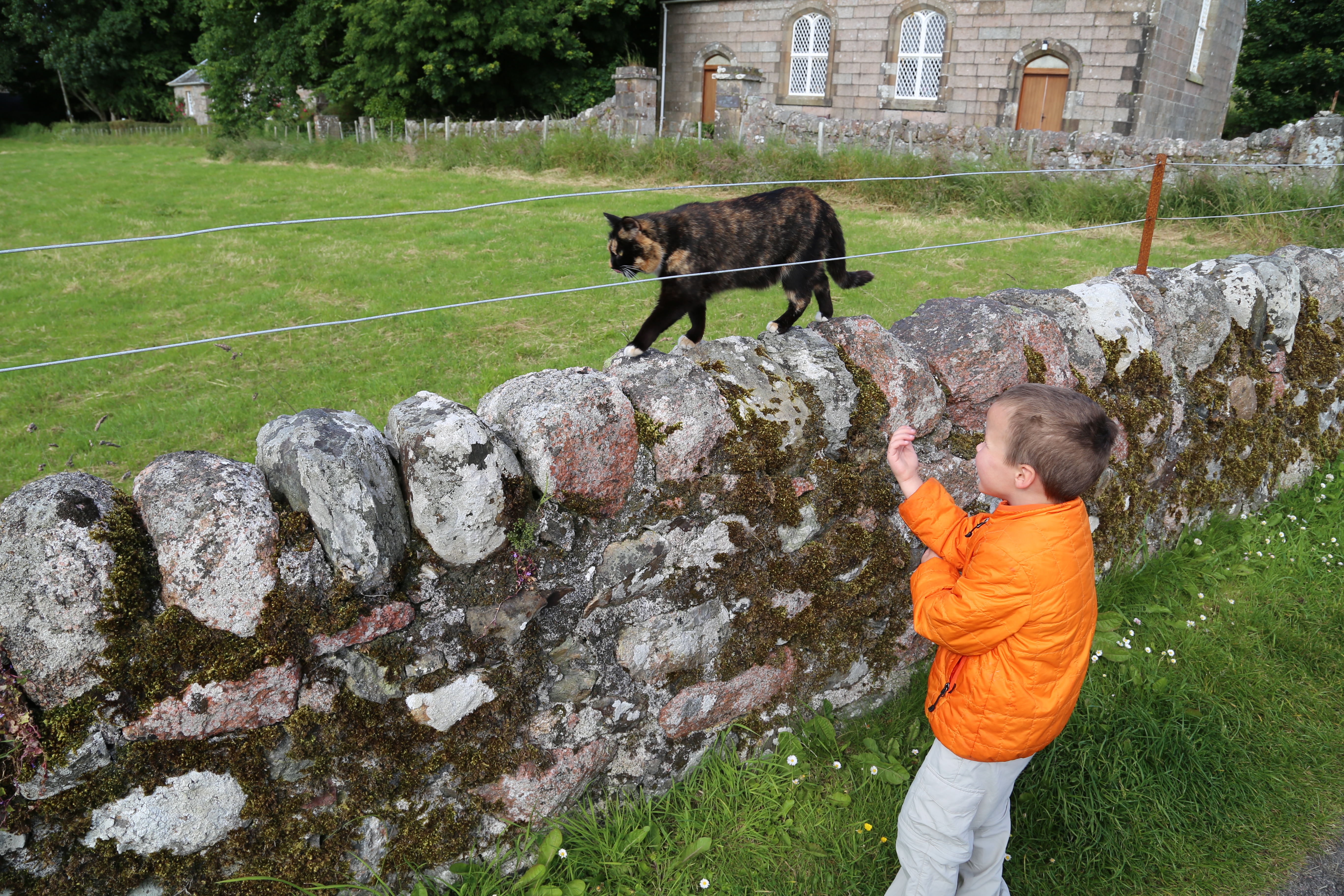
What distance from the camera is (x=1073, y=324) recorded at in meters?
3.16

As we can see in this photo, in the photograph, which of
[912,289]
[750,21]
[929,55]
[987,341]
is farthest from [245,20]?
[987,341]

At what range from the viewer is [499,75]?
75.9 ft

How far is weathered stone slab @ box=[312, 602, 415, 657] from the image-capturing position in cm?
175

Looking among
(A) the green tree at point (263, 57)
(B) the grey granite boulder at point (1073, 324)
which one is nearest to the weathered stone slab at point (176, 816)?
(B) the grey granite boulder at point (1073, 324)

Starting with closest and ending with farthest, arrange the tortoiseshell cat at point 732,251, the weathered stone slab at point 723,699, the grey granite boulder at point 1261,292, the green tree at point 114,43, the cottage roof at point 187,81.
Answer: the weathered stone slab at point 723,699 < the tortoiseshell cat at point 732,251 < the grey granite boulder at point 1261,292 < the green tree at point 114,43 < the cottage roof at point 187,81

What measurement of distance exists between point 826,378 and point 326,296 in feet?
17.9

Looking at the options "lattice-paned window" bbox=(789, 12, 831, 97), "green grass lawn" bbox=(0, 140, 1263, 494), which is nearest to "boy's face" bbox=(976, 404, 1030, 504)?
"green grass lawn" bbox=(0, 140, 1263, 494)

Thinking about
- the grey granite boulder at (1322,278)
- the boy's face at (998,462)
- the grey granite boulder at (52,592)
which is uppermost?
the grey granite boulder at (1322,278)

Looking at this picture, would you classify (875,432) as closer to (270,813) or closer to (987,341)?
(987,341)

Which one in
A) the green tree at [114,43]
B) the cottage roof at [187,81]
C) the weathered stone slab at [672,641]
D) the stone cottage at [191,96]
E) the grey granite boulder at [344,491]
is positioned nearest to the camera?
the grey granite boulder at [344,491]

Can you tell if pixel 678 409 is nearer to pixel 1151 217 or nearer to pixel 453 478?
pixel 453 478

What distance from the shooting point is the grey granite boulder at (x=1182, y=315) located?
3.47 metres

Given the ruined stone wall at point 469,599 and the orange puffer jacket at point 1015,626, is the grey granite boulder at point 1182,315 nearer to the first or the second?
the ruined stone wall at point 469,599

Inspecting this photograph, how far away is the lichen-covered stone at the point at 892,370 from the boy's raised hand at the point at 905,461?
58 centimetres
